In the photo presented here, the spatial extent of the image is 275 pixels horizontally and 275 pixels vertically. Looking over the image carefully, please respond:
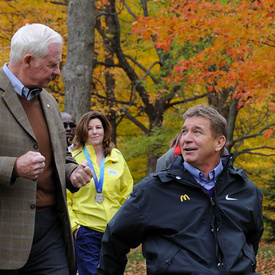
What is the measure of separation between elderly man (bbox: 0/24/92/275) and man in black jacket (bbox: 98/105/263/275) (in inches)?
14.9

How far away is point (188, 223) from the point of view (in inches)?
125

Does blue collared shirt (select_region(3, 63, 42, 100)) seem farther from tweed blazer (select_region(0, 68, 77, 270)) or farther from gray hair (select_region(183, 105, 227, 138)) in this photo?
gray hair (select_region(183, 105, 227, 138))

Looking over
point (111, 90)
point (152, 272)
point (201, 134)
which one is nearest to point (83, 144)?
point (201, 134)

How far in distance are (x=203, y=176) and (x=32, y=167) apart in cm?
121

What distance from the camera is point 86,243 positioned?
5375mm

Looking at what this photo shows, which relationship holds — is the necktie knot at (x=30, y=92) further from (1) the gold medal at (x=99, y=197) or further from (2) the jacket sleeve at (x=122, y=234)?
(1) the gold medal at (x=99, y=197)

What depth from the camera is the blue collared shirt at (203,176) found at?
3406mm

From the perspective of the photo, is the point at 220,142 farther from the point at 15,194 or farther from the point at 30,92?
the point at 15,194

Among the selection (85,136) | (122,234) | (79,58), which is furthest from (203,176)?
(79,58)

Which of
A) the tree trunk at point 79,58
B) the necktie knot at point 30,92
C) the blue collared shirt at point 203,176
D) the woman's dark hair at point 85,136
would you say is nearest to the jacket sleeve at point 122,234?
the blue collared shirt at point 203,176

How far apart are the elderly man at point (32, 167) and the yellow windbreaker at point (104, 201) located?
187 cm

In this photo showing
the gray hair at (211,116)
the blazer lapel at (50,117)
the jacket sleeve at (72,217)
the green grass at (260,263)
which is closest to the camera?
the blazer lapel at (50,117)

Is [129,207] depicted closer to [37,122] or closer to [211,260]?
[211,260]

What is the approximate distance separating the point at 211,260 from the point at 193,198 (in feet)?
1.34
